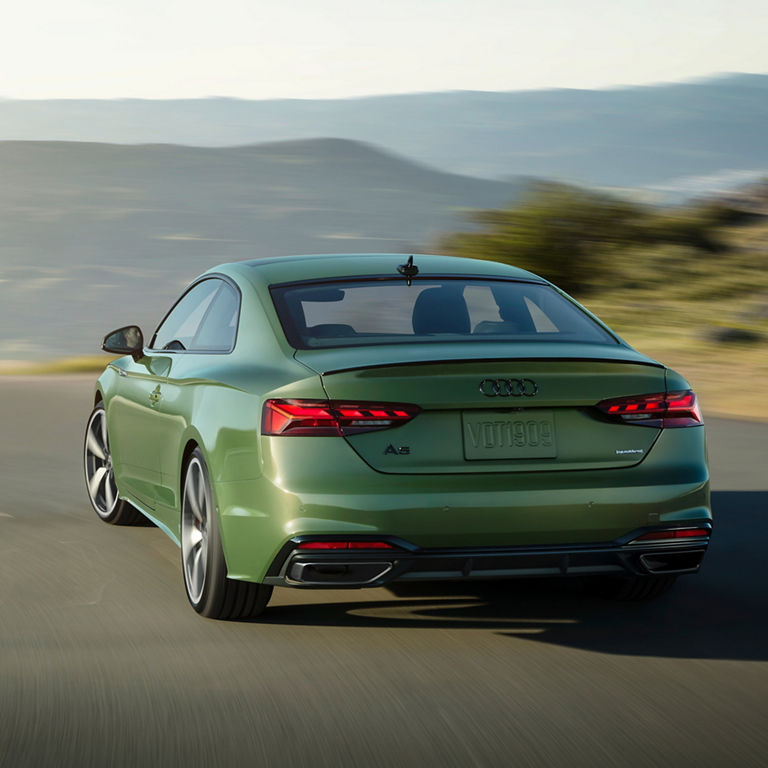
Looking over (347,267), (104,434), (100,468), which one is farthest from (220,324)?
(100,468)

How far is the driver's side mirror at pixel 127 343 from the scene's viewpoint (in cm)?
763

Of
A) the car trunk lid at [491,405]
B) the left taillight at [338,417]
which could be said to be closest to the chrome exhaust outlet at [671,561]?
the car trunk lid at [491,405]

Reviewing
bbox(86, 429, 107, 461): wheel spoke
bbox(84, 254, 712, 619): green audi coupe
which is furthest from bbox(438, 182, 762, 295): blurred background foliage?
bbox(84, 254, 712, 619): green audi coupe

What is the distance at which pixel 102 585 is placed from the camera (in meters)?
6.56

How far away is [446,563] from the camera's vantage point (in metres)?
5.21

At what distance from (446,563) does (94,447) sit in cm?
390

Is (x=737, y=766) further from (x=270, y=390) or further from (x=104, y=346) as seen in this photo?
(x=104, y=346)

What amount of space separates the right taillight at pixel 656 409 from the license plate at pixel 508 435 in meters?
0.24

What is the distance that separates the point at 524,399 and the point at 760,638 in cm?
134

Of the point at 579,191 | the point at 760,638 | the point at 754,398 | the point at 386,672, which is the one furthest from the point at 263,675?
the point at 579,191

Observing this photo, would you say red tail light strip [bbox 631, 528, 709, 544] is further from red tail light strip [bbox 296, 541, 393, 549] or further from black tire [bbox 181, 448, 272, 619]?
black tire [bbox 181, 448, 272, 619]

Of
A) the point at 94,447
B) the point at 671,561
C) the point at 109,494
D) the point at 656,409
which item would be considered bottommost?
the point at 109,494

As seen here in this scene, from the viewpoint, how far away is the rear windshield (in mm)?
5965

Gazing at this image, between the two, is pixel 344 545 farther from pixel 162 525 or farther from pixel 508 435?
pixel 162 525
